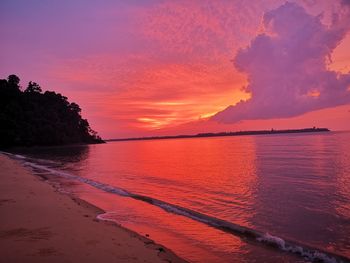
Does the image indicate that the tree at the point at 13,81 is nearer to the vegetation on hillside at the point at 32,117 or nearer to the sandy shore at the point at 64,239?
the vegetation on hillside at the point at 32,117

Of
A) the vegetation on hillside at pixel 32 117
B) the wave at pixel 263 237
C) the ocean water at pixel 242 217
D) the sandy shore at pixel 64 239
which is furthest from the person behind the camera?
the vegetation on hillside at pixel 32 117

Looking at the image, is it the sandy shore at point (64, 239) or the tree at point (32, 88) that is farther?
the tree at point (32, 88)

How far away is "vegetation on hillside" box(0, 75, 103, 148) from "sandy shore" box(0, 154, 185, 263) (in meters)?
120

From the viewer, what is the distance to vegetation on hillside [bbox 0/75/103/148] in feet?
392

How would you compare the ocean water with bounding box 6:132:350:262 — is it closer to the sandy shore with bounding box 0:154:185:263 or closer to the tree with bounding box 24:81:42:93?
the sandy shore with bounding box 0:154:185:263

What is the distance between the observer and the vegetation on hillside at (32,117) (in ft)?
392

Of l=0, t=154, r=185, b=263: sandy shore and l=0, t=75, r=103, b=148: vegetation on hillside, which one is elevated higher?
l=0, t=75, r=103, b=148: vegetation on hillside

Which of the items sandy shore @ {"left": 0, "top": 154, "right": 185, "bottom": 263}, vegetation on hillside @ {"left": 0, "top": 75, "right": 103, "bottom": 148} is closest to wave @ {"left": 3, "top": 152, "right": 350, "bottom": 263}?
sandy shore @ {"left": 0, "top": 154, "right": 185, "bottom": 263}

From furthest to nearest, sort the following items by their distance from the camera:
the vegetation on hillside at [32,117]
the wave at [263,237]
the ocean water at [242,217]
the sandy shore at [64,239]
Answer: the vegetation on hillside at [32,117], the ocean water at [242,217], the wave at [263,237], the sandy shore at [64,239]

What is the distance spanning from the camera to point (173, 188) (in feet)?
76.8

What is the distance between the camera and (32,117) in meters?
130

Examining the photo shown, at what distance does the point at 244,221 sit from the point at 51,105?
149041 millimetres

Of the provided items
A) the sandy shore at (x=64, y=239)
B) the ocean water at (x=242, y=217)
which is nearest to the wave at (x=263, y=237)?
the ocean water at (x=242, y=217)

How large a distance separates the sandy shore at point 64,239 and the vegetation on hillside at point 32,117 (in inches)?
4719
